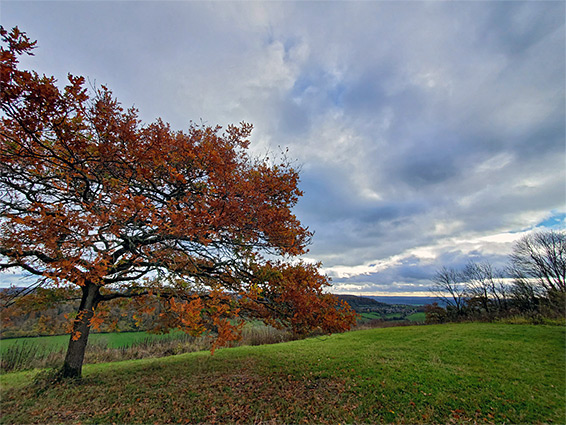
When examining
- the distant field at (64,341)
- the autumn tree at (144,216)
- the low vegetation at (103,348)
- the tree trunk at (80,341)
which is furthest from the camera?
the distant field at (64,341)

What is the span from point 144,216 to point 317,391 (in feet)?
26.3

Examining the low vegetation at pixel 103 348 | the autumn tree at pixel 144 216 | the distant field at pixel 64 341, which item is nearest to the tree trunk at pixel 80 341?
the autumn tree at pixel 144 216

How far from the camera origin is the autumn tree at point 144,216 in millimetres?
4762

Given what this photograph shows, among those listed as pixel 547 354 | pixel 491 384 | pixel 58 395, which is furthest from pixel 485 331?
pixel 58 395

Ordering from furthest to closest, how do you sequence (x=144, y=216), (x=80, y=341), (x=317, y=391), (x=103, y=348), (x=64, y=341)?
(x=64, y=341) → (x=103, y=348) → (x=80, y=341) → (x=317, y=391) → (x=144, y=216)

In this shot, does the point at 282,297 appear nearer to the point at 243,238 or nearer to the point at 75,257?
the point at 243,238

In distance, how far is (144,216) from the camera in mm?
5711

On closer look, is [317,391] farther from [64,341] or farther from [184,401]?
[64,341]

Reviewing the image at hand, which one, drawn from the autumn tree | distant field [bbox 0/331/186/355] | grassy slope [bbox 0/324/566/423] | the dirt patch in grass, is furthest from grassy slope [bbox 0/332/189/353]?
the autumn tree

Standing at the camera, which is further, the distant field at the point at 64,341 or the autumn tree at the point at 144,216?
the distant field at the point at 64,341

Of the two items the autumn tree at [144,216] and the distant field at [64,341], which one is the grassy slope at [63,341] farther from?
the autumn tree at [144,216]

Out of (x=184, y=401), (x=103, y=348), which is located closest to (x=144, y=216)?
(x=184, y=401)

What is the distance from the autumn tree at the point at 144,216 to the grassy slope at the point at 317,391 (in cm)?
199

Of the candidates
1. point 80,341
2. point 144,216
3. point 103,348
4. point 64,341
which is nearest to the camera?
point 144,216
